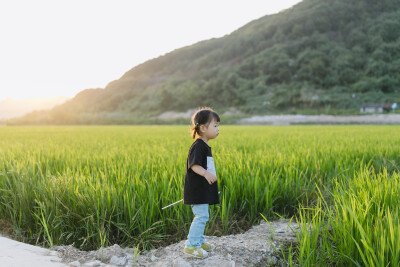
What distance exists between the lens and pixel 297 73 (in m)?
56.0

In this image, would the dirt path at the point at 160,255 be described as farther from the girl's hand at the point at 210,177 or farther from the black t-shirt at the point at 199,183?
the girl's hand at the point at 210,177

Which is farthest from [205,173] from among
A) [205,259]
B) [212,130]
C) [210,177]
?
[205,259]

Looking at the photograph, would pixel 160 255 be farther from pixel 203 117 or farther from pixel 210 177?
pixel 203 117

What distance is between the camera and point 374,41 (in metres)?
56.5

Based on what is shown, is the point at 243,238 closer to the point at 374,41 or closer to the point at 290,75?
the point at 290,75

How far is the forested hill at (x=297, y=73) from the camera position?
1774 inches

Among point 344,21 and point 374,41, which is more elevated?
point 344,21

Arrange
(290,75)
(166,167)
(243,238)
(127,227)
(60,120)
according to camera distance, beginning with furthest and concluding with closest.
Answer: (290,75) → (60,120) → (166,167) → (127,227) → (243,238)

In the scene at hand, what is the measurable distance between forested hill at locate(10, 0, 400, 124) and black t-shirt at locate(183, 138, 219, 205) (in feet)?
124

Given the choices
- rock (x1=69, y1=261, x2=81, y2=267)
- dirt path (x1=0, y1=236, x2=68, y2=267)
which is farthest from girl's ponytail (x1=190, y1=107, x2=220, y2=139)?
dirt path (x1=0, y1=236, x2=68, y2=267)

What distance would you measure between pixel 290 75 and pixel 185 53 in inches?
1984

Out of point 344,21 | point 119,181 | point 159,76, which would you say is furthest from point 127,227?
point 159,76

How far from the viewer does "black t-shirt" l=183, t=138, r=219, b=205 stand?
1.78 m

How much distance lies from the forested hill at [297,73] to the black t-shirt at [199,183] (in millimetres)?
37865
